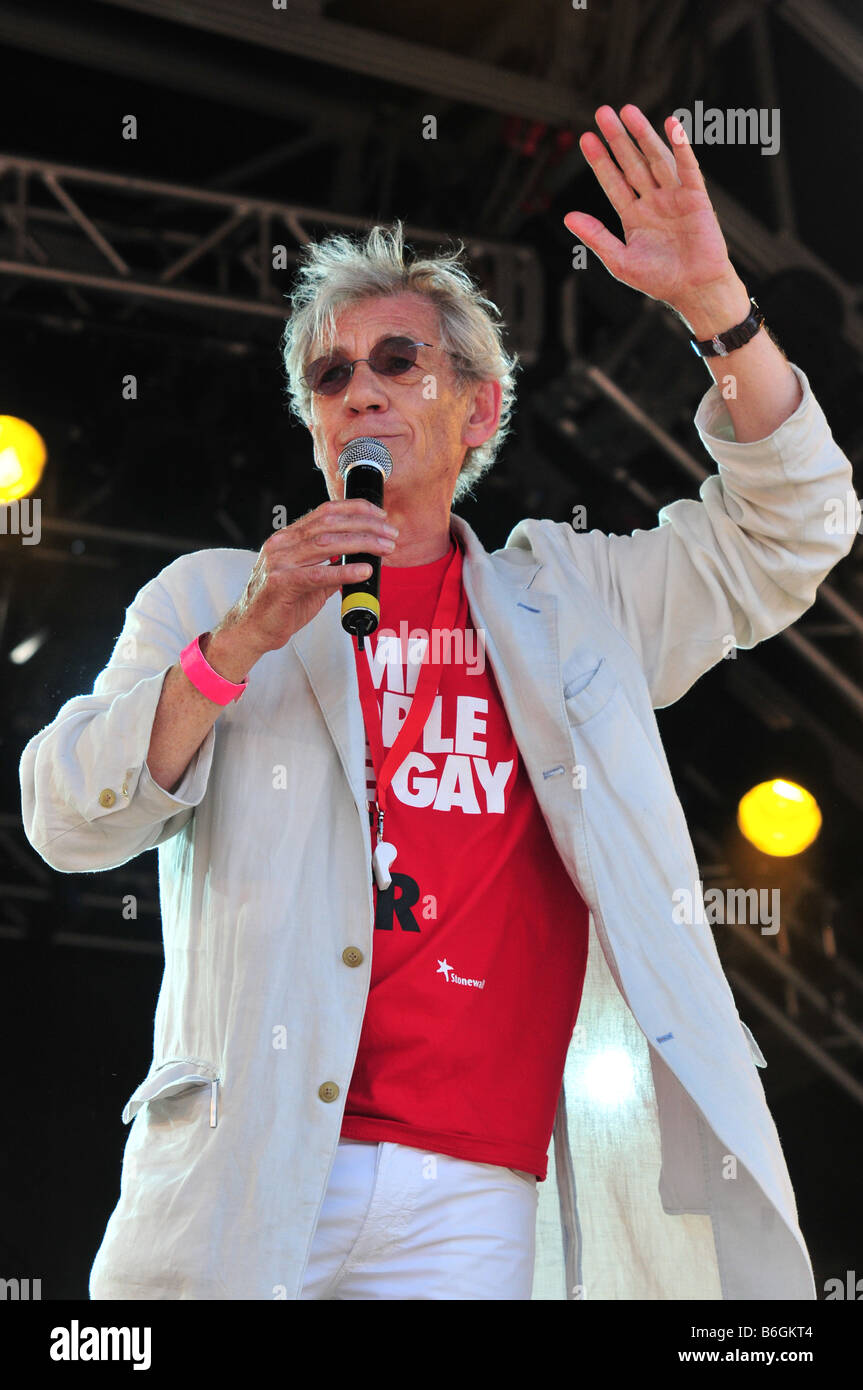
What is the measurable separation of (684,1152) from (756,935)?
3.03m

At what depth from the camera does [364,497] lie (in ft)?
6.12

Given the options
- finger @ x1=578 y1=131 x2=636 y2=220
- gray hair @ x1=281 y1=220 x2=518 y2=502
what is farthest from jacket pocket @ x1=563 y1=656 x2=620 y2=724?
finger @ x1=578 y1=131 x2=636 y2=220

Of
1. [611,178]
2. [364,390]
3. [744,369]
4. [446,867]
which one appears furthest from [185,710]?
[611,178]

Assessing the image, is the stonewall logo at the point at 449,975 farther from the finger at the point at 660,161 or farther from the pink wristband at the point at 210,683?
the finger at the point at 660,161

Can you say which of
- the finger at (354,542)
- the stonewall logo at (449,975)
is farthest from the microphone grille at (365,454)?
the stonewall logo at (449,975)

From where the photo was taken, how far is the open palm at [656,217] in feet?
6.97

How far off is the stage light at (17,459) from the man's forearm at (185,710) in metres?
2.97

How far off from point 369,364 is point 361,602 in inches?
30.1

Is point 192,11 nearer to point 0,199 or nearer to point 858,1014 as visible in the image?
point 0,199

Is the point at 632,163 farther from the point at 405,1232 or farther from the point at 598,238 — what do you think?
the point at 405,1232

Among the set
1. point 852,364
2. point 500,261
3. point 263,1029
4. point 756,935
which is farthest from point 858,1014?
point 263,1029

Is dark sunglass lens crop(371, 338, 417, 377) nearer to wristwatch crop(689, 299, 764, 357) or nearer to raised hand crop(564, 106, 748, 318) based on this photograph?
raised hand crop(564, 106, 748, 318)

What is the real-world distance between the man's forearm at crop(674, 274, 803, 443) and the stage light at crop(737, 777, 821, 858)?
2.73 meters
